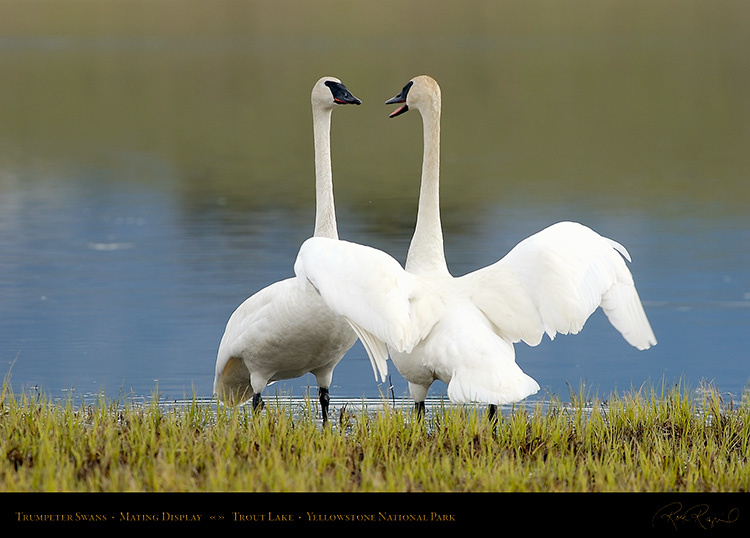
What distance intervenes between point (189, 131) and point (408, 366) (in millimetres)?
32456

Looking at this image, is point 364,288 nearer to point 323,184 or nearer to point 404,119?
point 323,184

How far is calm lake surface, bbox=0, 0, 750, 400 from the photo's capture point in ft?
37.7

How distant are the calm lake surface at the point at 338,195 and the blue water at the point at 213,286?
4 centimetres

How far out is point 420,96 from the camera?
824 centimetres

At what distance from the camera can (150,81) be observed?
6322 centimetres

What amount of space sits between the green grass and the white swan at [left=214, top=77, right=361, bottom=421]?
2.08 ft

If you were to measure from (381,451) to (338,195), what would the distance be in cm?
1728

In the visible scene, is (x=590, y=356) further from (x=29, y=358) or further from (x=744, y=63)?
(x=744, y=63)

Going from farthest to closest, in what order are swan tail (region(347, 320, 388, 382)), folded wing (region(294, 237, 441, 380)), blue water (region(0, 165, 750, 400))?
1. blue water (region(0, 165, 750, 400))
2. swan tail (region(347, 320, 388, 382))
3. folded wing (region(294, 237, 441, 380))
